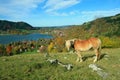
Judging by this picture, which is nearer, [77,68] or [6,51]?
[77,68]

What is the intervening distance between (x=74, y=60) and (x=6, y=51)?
8595 centimetres

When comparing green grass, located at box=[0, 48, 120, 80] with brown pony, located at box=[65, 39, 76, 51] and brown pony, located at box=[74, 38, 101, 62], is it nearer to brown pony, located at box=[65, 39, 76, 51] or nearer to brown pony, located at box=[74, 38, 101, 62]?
brown pony, located at box=[74, 38, 101, 62]

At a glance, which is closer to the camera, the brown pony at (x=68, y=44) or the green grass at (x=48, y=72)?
the green grass at (x=48, y=72)

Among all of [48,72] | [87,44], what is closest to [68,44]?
[87,44]

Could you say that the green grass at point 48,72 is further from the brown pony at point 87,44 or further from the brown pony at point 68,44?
the brown pony at point 68,44

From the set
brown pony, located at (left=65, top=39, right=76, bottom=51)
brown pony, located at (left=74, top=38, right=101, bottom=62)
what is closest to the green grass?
brown pony, located at (left=74, top=38, right=101, bottom=62)

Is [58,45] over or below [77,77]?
below

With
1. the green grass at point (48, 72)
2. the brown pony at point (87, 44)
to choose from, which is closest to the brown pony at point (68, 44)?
the brown pony at point (87, 44)

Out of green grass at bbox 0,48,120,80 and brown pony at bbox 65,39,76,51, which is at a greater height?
brown pony at bbox 65,39,76,51

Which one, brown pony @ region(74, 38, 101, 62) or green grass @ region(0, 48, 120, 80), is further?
brown pony @ region(74, 38, 101, 62)

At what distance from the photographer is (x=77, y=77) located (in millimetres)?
10875

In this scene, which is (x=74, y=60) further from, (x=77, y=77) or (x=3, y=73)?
(x=3, y=73)

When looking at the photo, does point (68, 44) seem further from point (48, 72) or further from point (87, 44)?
point (48, 72)

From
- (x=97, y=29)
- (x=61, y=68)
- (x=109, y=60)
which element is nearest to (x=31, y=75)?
(x=61, y=68)
